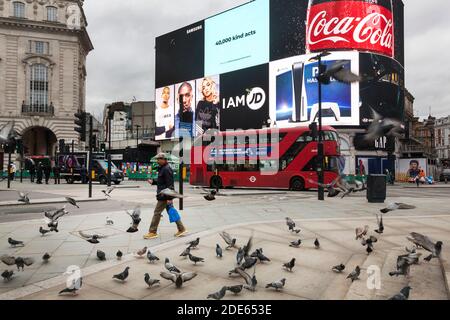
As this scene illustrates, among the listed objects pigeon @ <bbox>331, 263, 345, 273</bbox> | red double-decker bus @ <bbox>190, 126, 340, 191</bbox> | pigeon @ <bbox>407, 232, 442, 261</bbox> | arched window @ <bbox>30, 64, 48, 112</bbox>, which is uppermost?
arched window @ <bbox>30, 64, 48, 112</bbox>

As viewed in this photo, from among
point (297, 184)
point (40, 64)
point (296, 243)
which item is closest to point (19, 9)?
point (40, 64)

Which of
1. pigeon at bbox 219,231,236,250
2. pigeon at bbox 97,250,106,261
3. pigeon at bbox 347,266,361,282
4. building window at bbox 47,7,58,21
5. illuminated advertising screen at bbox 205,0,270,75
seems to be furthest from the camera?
building window at bbox 47,7,58,21

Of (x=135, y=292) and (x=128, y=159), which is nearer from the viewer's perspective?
(x=135, y=292)

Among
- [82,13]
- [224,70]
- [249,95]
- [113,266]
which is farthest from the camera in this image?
[82,13]

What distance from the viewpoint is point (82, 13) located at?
4978 centimetres

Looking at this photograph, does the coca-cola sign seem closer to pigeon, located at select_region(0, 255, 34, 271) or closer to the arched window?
the arched window

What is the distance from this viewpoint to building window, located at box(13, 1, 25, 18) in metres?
46.0

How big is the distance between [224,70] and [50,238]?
1524 inches

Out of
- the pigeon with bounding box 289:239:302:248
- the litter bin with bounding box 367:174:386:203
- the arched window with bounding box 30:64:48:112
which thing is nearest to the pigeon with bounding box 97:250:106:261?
the pigeon with bounding box 289:239:302:248

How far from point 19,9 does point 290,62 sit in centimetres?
3420

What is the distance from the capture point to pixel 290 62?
1442 inches

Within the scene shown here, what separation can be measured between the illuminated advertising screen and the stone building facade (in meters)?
17.5
